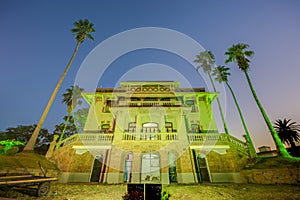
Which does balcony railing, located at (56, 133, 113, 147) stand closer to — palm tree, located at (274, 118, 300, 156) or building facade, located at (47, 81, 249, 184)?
building facade, located at (47, 81, 249, 184)

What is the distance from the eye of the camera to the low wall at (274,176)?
11.4 meters

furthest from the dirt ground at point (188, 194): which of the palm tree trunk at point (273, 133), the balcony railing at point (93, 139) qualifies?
the palm tree trunk at point (273, 133)

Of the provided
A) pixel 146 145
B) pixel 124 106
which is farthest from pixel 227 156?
pixel 124 106

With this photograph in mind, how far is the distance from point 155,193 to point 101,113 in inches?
760

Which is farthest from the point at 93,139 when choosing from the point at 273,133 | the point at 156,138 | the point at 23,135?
the point at 23,135

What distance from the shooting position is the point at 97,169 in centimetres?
1522

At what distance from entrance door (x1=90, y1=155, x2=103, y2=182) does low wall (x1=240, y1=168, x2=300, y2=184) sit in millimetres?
14248

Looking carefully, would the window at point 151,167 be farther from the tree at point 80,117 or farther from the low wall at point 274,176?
the tree at point 80,117

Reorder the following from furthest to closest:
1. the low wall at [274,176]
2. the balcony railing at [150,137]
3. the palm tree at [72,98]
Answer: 1. the palm tree at [72,98]
2. the balcony railing at [150,137]
3. the low wall at [274,176]

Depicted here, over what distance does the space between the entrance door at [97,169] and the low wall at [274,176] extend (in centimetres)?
1425

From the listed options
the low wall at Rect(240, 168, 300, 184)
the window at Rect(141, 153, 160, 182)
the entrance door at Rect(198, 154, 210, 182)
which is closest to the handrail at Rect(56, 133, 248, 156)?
the entrance door at Rect(198, 154, 210, 182)

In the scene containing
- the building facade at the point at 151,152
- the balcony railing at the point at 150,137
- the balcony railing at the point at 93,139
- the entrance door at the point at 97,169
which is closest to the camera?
the building facade at the point at 151,152

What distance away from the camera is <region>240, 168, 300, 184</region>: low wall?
11.4 metres

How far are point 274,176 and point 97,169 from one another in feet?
53.0
